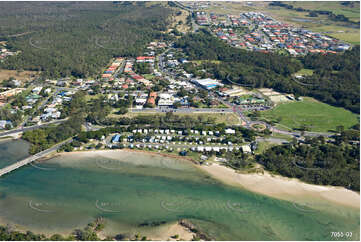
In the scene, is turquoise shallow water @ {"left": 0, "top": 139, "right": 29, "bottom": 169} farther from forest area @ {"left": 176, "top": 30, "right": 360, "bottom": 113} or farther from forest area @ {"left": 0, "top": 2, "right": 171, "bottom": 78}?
forest area @ {"left": 176, "top": 30, "right": 360, "bottom": 113}

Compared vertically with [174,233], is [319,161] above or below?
above

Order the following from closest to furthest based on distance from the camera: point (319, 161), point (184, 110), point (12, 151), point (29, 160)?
point (319, 161)
point (29, 160)
point (12, 151)
point (184, 110)

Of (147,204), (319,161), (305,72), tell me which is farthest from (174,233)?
(305,72)

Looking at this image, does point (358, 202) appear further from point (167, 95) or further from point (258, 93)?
point (167, 95)

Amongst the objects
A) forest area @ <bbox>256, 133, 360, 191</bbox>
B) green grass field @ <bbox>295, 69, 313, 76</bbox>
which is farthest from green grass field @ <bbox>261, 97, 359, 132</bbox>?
green grass field @ <bbox>295, 69, 313, 76</bbox>

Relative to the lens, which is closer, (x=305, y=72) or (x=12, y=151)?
(x=12, y=151)

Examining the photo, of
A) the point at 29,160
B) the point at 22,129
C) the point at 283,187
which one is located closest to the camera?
the point at 283,187

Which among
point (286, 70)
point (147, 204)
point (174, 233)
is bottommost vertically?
point (174, 233)

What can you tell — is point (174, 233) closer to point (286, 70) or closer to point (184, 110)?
point (184, 110)
